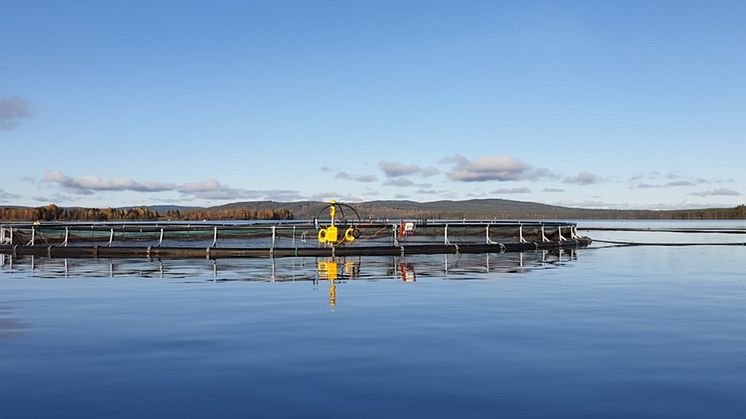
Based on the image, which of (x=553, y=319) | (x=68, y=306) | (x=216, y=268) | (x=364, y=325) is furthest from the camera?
(x=216, y=268)

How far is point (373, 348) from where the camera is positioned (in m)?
11.1

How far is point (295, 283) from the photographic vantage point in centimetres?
2230

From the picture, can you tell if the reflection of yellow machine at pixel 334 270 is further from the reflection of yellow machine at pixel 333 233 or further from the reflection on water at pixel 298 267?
the reflection of yellow machine at pixel 333 233

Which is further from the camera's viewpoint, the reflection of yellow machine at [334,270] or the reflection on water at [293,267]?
the reflection on water at [293,267]

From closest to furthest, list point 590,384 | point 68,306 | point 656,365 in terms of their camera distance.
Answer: point 590,384, point 656,365, point 68,306

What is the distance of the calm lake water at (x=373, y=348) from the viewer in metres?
7.80

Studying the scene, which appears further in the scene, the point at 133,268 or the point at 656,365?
the point at 133,268

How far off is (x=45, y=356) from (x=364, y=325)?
5.84m

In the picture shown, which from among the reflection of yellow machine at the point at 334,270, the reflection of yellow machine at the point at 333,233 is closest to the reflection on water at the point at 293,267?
the reflection of yellow machine at the point at 334,270

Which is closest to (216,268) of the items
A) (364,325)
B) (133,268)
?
(133,268)

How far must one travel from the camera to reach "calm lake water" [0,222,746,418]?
7805mm

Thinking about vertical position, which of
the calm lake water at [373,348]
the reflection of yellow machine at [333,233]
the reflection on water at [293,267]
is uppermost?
the reflection of yellow machine at [333,233]

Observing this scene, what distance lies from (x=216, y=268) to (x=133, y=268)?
149 inches

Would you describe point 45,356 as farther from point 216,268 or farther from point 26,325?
point 216,268
